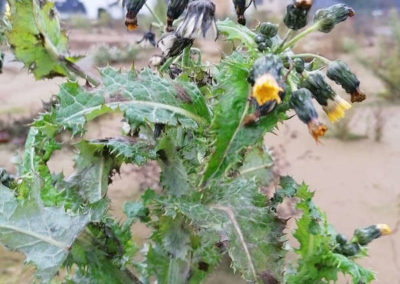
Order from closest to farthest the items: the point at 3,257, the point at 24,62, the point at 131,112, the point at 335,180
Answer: the point at 131,112, the point at 24,62, the point at 3,257, the point at 335,180

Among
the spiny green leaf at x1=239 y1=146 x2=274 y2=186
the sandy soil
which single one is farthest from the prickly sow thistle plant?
the sandy soil

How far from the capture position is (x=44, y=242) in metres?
1.38

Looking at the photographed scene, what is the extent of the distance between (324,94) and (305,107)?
0.29ft

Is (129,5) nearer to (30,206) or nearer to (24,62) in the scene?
(24,62)

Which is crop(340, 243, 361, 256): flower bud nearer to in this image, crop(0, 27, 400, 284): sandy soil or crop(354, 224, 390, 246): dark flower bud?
crop(354, 224, 390, 246): dark flower bud

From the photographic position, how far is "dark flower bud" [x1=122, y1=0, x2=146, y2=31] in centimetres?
121

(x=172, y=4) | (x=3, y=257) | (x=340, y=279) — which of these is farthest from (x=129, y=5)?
(x=3, y=257)

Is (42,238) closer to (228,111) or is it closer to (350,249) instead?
(228,111)

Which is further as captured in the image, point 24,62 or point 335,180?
point 335,180

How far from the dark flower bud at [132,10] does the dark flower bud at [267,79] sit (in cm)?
39

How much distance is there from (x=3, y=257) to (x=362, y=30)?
1297 cm

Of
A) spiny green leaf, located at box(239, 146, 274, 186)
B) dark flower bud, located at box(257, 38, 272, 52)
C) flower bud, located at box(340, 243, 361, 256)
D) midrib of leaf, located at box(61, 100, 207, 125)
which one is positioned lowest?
flower bud, located at box(340, 243, 361, 256)

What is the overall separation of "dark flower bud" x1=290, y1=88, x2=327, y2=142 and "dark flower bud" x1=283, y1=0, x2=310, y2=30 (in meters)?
0.16

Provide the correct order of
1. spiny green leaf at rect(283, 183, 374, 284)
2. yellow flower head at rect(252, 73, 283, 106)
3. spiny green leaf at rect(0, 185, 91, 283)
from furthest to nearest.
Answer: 1. spiny green leaf at rect(283, 183, 374, 284)
2. spiny green leaf at rect(0, 185, 91, 283)
3. yellow flower head at rect(252, 73, 283, 106)
